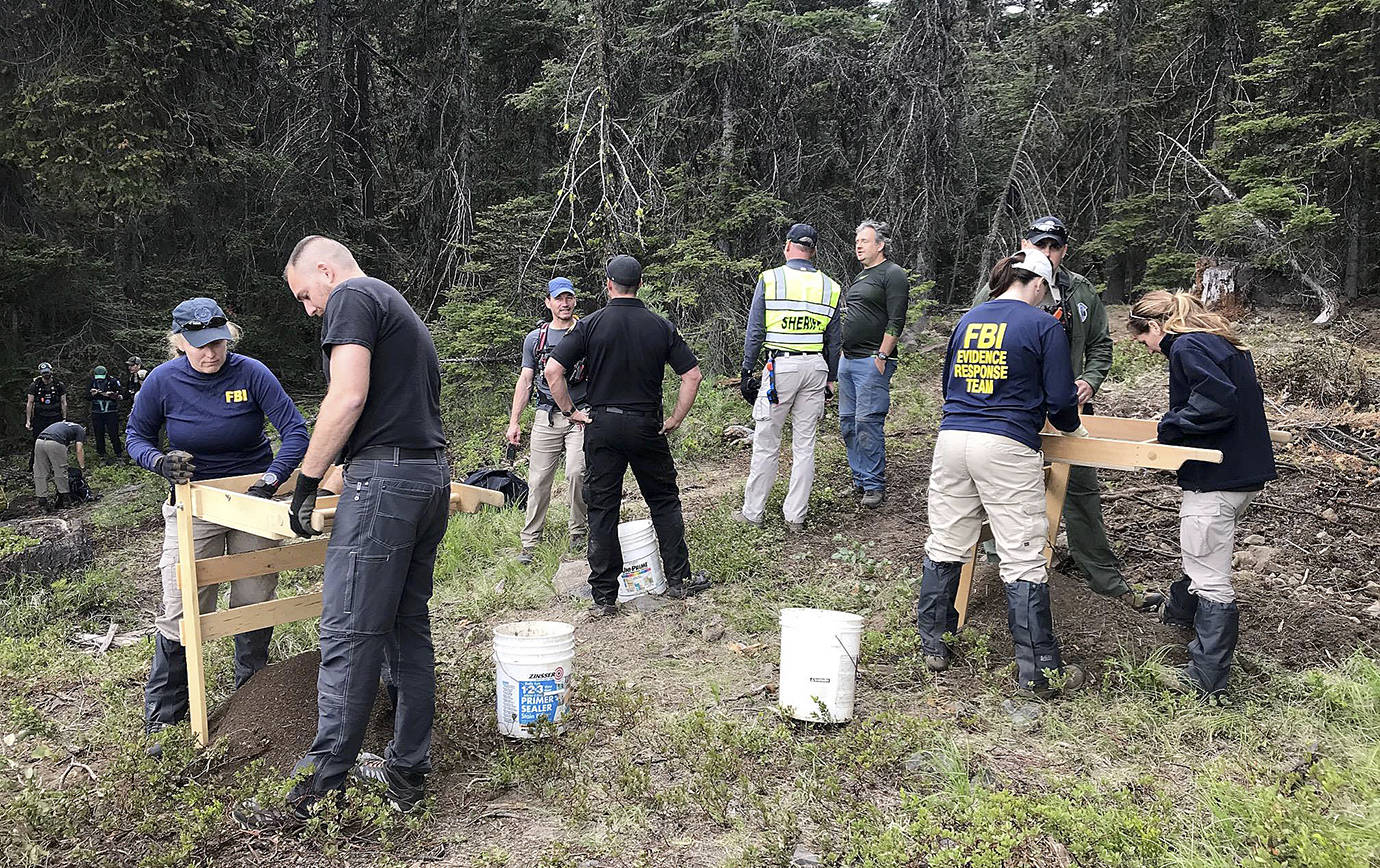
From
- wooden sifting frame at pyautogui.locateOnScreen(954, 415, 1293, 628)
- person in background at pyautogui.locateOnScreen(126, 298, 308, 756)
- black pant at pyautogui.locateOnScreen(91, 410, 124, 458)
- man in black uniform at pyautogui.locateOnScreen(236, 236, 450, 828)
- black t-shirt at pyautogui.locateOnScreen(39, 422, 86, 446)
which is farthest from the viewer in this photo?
black pant at pyautogui.locateOnScreen(91, 410, 124, 458)

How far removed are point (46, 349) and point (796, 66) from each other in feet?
40.8

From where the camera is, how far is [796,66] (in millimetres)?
11500

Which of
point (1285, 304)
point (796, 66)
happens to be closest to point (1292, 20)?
point (1285, 304)

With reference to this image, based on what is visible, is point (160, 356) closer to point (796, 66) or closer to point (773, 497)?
point (796, 66)

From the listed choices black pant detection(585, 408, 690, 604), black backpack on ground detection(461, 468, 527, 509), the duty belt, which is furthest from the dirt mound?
black backpack on ground detection(461, 468, 527, 509)

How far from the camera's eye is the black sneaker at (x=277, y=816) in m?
3.26

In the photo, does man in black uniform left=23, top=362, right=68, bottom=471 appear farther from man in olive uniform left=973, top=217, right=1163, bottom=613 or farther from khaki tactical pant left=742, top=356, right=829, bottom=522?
man in olive uniform left=973, top=217, right=1163, bottom=613

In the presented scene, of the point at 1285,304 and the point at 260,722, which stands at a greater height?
the point at 1285,304

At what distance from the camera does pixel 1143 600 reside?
4.97 m

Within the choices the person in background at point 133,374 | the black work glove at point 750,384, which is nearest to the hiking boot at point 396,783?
the black work glove at point 750,384

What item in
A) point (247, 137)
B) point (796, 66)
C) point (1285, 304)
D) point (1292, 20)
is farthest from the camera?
point (247, 137)

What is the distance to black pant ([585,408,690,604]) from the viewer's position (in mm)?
5410

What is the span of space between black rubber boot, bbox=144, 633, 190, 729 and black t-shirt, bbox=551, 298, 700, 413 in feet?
8.08

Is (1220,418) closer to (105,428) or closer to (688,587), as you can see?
(688,587)
